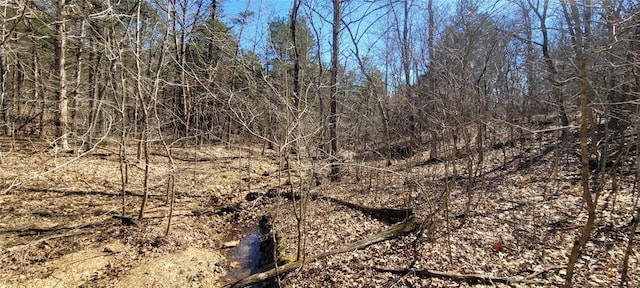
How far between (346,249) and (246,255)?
7.15ft

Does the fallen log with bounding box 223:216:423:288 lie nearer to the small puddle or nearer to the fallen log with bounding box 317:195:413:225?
the fallen log with bounding box 317:195:413:225

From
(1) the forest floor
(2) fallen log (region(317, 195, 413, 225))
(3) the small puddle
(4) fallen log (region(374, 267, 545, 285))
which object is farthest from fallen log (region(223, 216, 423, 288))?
(4) fallen log (region(374, 267, 545, 285))

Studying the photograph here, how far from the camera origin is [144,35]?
5840 millimetres

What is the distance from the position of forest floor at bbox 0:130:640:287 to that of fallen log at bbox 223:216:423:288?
0.10 metres

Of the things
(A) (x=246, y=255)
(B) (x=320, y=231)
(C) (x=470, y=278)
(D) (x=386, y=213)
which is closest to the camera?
(C) (x=470, y=278)

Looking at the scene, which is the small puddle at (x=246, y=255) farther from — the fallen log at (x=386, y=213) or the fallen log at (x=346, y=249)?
the fallen log at (x=386, y=213)

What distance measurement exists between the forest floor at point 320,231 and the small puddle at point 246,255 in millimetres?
57

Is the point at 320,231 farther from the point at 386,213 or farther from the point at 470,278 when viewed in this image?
the point at 470,278

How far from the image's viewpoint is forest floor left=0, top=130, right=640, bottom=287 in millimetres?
4020

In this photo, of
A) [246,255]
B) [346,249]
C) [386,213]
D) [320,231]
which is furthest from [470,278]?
[246,255]

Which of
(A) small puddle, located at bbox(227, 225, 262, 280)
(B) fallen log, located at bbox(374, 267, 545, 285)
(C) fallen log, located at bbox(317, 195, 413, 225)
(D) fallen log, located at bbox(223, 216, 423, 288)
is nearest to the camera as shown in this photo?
(B) fallen log, located at bbox(374, 267, 545, 285)

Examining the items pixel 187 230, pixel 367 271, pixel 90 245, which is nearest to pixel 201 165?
pixel 187 230

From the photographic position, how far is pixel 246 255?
5805 mm

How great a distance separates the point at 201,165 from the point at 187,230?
5.71 meters
